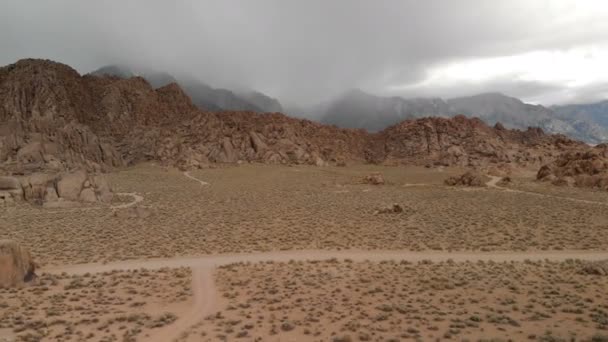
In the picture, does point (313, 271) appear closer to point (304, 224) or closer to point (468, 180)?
point (304, 224)

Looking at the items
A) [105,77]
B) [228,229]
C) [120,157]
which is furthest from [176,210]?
[105,77]

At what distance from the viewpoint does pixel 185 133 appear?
10519 cm

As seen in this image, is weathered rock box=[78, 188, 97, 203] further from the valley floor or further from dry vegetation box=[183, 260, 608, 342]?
dry vegetation box=[183, 260, 608, 342]

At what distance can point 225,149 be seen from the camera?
100000 millimetres

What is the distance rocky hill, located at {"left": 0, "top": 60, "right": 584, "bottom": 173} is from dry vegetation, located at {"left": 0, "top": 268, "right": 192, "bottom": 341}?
64851mm

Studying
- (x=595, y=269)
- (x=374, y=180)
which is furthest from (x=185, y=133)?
(x=595, y=269)

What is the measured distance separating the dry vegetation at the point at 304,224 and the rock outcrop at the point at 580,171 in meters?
8.18

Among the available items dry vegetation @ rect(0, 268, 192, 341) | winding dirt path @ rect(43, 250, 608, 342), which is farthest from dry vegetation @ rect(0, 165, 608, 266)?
dry vegetation @ rect(0, 268, 192, 341)

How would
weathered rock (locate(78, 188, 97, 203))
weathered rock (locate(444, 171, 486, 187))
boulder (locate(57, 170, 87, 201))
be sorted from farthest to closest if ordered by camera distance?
weathered rock (locate(444, 171, 486, 187))
weathered rock (locate(78, 188, 97, 203))
boulder (locate(57, 170, 87, 201))

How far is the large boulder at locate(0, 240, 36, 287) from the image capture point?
17422 mm

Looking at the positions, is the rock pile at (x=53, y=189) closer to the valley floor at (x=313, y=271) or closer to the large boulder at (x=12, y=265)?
the valley floor at (x=313, y=271)

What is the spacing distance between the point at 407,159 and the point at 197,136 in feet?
173

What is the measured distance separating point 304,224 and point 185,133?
259 ft

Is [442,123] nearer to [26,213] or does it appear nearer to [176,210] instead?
[176,210]
